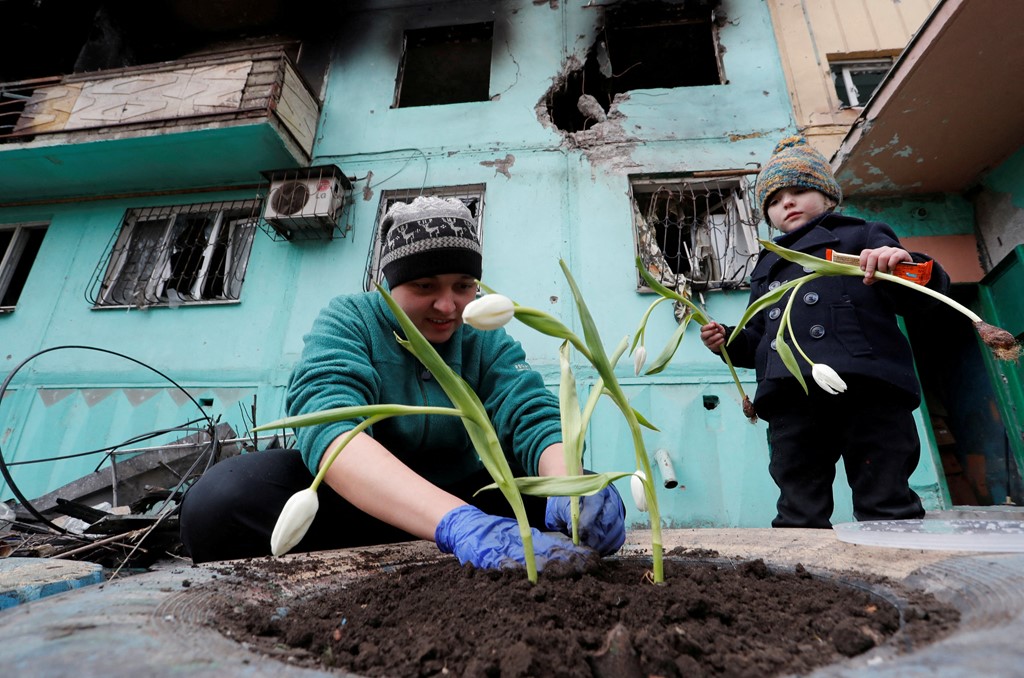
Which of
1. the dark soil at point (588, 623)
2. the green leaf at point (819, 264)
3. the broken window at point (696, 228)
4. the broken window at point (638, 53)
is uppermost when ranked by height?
the broken window at point (638, 53)

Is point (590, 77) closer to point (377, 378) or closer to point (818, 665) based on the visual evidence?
point (377, 378)

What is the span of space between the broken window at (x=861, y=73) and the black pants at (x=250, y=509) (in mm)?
5192

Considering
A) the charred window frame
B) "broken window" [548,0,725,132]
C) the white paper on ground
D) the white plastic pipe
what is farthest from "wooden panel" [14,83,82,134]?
the white paper on ground

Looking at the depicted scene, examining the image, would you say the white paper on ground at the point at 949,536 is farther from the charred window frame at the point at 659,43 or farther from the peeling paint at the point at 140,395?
the charred window frame at the point at 659,43

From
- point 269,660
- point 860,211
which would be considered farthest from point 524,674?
point 860,211

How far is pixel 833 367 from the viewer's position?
1.47 m

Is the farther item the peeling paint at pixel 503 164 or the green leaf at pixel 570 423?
the peeling paint at pixel 503 164

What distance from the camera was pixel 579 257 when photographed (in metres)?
4.10

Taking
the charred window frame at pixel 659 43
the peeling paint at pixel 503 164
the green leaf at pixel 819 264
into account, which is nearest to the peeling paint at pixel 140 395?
the peeling paint at pixel 503 164

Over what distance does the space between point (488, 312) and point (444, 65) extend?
608 cm

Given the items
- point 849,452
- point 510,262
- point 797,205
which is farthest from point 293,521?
point 510,262

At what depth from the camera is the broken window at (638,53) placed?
505 cm

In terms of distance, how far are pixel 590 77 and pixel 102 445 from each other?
5.48 metres

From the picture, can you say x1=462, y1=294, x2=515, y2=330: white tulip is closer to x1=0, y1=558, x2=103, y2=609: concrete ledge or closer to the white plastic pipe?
x1=0, y1=558, x2=103, y2=609: concrete ledge
